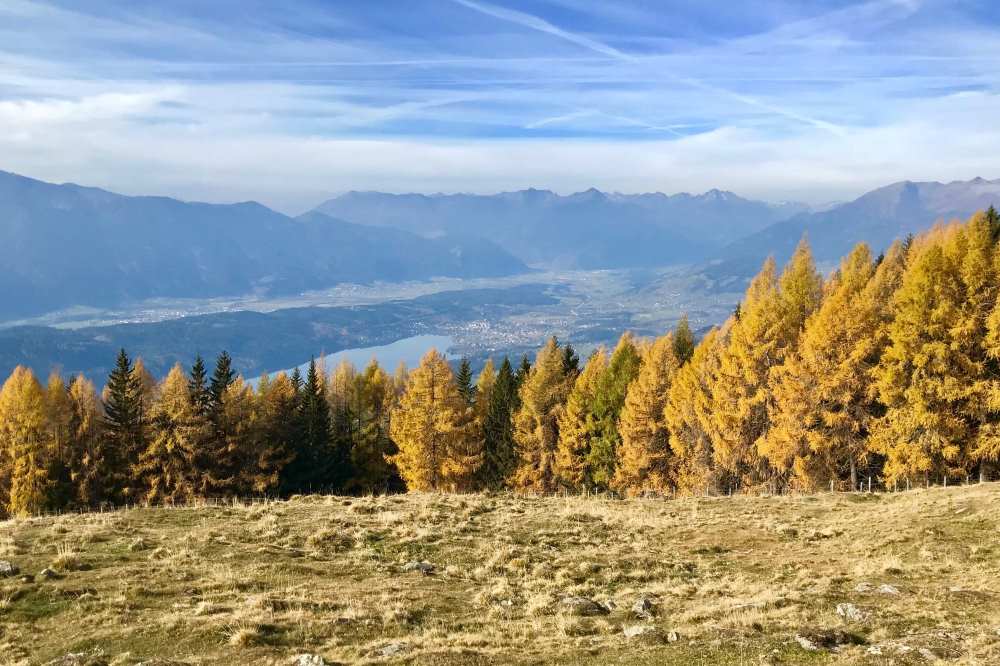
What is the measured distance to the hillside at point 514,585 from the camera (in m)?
15.5

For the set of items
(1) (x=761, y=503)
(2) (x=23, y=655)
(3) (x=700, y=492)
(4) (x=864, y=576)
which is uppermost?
(2) (x=23, y=655)

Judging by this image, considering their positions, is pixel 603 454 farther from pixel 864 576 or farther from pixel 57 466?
pixel 57 466

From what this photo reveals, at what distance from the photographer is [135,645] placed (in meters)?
16.3

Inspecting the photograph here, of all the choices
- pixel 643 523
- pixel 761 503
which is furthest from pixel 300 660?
pixel 761 503

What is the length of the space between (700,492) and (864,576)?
3487 centimetres

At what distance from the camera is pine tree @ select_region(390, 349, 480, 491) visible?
63344 millimetres

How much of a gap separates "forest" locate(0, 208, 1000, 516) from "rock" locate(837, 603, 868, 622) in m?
26.8

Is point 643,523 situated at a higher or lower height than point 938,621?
lower

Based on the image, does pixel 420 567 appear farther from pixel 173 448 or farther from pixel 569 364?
pixel 569 364

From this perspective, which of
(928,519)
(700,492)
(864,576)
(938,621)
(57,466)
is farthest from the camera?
(57,466)

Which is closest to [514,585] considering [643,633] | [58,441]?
[643,633]


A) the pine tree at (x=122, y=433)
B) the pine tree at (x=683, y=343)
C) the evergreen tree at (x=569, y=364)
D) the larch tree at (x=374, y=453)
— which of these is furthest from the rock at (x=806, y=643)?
the pine tree at (x=122, y=433)

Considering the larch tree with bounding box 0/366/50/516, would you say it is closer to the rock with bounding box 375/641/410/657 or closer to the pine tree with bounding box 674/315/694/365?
the rock with bounding box 375/641/410/657

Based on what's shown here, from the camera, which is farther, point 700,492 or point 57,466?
point 57,466
